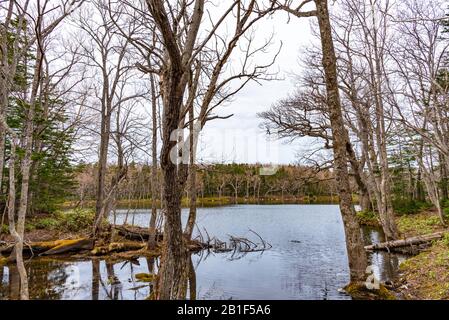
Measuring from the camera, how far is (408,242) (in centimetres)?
1127

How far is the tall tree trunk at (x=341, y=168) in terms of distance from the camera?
6.49 metres

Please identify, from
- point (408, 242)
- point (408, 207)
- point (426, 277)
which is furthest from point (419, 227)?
point (426, 277)

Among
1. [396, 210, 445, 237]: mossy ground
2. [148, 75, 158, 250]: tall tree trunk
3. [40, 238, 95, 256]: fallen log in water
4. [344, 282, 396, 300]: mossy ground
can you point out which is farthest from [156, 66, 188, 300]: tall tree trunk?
[396, 210, 445, 237]: mossy ground

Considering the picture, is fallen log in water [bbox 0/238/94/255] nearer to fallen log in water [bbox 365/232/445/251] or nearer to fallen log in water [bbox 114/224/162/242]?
fallen log in water [bbox 114/224/162/242]

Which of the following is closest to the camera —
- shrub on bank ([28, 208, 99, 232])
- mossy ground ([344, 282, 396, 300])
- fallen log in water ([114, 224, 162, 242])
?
mossy ground ([344, 282, 396, 300])

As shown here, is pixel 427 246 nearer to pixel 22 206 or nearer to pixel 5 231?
pixel 22 206

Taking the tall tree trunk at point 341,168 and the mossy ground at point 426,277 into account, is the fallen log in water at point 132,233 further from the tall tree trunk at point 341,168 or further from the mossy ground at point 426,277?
the mossy ground at point 426,277

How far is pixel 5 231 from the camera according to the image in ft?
46.5

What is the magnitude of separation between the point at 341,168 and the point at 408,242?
270 inches

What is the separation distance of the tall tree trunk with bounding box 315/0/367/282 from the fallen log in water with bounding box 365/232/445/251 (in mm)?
5901

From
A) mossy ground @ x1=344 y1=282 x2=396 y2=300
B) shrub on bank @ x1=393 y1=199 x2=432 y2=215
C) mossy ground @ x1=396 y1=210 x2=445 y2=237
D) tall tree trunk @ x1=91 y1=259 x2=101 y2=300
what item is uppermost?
shrub on bank @ x1=393 y1=199 x2=432 y2=215

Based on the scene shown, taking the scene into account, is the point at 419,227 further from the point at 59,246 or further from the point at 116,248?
the point at 59,246

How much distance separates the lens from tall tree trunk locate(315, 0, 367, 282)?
6.49 meters

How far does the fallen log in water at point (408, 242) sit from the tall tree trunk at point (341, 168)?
5.90 metres
